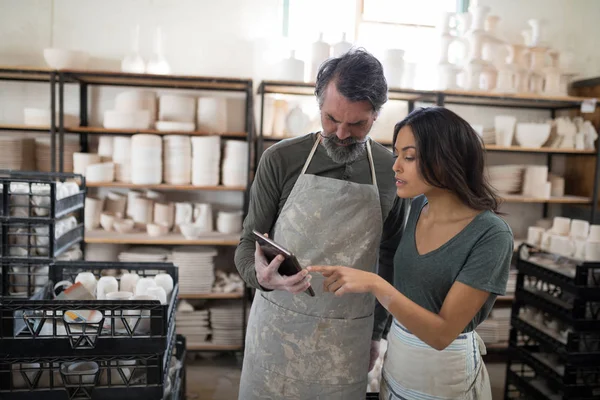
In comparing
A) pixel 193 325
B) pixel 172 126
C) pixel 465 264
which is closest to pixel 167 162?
pixel 172 126

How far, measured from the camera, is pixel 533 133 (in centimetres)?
438

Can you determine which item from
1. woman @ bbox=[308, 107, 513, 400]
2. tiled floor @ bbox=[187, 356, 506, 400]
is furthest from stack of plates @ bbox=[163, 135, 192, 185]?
Result: woman @ bbox=[308, 107, 513, 400]

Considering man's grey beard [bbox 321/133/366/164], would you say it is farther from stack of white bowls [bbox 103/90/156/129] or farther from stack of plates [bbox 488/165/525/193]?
stack of plates [bbox 488/165/525/193]

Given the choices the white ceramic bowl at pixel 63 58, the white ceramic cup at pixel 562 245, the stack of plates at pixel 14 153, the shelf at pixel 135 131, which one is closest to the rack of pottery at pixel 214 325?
the shelf at pixel 135 131

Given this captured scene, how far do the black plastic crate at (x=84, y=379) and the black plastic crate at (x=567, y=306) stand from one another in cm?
210

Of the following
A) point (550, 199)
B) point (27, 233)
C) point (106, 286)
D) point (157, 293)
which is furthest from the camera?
point (550, 199)

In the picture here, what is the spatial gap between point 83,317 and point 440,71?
3363 millimetres

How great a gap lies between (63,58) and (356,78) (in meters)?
2.98

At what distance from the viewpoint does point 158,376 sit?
5.84 feet

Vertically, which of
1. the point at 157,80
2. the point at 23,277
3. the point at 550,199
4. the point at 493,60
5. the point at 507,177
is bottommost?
the point at 23,277

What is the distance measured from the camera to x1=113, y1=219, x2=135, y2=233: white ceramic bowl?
4055 mm

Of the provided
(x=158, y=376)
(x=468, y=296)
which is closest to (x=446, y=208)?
(x=468, y=296)

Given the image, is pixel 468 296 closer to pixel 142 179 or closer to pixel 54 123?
pixel 142 179

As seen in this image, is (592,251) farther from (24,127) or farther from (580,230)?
(24,127)
